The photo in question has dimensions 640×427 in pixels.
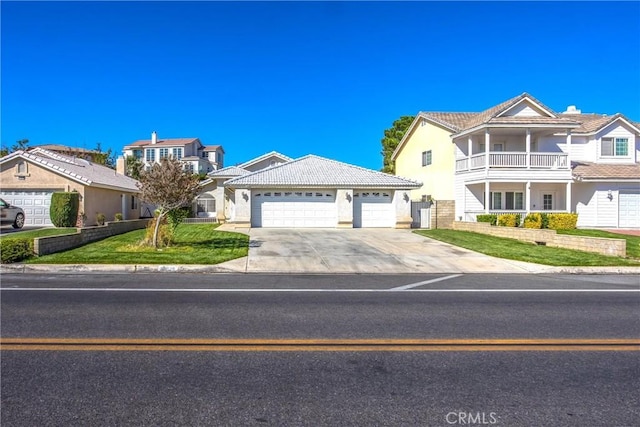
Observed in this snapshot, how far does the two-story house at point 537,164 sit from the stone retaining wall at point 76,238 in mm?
19263

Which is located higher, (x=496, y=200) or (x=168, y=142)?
(x=168, y=142)

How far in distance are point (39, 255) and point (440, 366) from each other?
502 inches

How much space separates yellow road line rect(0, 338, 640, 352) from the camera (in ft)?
16.4

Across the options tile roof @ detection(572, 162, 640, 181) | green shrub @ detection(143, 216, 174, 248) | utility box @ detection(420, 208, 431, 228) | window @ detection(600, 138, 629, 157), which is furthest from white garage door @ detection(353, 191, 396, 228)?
window @ detection(600, 138, 629, 157)

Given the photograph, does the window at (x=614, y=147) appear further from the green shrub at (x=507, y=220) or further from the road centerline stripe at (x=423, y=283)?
the road centerline stripe at (x=423, y=283)

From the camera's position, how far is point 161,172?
14.4 m

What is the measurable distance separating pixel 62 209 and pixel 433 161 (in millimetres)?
23209

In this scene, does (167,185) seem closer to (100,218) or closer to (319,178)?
(319,178)

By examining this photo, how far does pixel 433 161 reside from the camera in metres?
29.9

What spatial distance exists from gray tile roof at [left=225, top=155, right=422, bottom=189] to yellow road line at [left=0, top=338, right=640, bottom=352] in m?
20.0

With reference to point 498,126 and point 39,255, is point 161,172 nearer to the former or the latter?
point 39,255

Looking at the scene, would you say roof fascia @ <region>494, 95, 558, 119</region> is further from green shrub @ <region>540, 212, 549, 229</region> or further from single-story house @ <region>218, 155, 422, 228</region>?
single-story house @ <region>218, 155, 422, 228</region>

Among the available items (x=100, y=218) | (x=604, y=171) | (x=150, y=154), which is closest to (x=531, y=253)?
(x=604, y=171)

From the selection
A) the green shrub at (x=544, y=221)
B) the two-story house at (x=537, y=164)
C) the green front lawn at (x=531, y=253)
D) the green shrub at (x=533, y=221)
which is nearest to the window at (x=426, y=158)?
the two-story house at (x=537, y=164)
